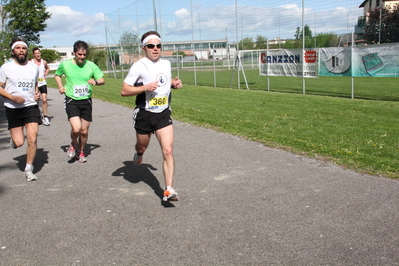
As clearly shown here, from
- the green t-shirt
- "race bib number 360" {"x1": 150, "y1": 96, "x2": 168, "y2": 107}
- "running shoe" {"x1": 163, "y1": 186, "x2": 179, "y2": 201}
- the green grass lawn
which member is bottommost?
the green grass lawn

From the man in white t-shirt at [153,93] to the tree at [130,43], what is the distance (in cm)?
3072

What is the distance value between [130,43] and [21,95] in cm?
3113

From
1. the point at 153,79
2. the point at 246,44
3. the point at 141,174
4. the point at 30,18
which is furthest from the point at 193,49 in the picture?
the point at 153,79

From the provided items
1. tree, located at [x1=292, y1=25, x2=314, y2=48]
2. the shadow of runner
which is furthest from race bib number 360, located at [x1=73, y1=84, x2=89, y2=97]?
tree, located at [x1=292, y1=25, x2=314, y2=48]

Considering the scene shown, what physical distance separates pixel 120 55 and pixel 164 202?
117 feet

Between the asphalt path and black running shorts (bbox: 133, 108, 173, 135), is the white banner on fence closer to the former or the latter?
the asphalt path

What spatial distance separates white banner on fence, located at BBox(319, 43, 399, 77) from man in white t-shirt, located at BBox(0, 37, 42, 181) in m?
11.4

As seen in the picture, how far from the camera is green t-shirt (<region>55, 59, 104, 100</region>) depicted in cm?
723

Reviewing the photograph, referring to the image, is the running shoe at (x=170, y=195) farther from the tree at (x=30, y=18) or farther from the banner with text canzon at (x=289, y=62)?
the tree at (x=30, y=18)

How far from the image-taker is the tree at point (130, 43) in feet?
117

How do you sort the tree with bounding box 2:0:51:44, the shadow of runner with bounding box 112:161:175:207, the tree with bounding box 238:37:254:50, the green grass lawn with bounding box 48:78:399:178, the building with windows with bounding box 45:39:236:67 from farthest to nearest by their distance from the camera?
the tree with bounding box 2:0:51:44 < the building with windows with bounding box 45:39:236:67 < the tree with bounding box 238:37:254:50 < the green grass lawn with bounding box 48:78:399:178 < the shadow of runner with bounding box 112:161:175:207

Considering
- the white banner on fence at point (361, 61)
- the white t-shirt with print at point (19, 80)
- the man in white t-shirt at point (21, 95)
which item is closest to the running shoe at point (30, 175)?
the man in white t-shirt at point (21, 95)

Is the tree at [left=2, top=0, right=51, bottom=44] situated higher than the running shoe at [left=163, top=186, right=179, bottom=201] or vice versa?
the tree at [left=2, top=0, right=51, bottom=44]

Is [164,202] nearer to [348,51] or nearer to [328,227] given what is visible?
[328,227]
